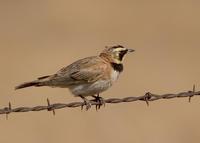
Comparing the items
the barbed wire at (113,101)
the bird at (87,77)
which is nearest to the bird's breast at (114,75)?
the bird at (87,77)

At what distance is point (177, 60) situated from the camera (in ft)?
63.3

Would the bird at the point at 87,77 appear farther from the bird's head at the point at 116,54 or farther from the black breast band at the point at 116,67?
the bird's head at the point at 116,54

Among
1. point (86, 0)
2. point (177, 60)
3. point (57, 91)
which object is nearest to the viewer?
point (57, 91)

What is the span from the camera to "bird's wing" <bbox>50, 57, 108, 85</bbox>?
10.7m

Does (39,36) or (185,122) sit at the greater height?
(39,36)

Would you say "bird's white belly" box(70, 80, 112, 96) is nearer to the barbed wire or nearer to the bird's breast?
the bird's breast

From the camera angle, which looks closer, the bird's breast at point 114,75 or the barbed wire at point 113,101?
the barbed wire at point 113,101

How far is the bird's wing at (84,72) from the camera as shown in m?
10.7

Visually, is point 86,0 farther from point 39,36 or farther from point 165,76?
point 165,76

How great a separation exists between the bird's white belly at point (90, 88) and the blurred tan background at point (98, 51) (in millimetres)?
3651

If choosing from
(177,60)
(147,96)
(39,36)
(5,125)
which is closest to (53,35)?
(39,36)

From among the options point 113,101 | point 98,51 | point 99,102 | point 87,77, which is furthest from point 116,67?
point 98,51

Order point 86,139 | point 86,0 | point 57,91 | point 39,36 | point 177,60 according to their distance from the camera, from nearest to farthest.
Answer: point 86,139
point 57,91
point 177,60
point 39,36
point 86,0

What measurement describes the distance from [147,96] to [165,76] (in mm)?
8128
